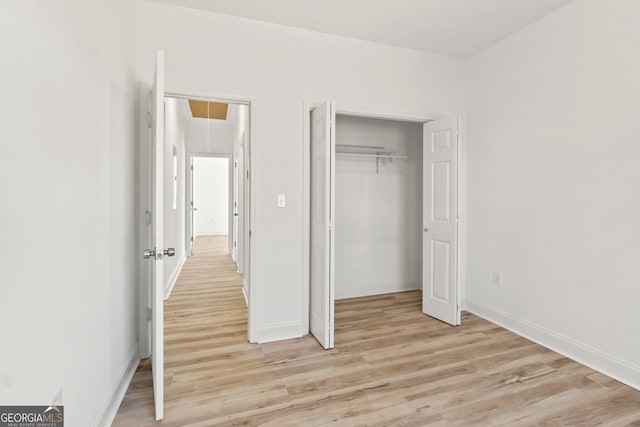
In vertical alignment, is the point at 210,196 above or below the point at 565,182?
above

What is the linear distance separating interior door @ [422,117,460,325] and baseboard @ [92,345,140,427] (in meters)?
2.77

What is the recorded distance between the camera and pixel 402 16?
2689 mm

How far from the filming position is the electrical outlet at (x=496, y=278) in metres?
3.16

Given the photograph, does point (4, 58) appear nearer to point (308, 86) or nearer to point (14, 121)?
point (14, 121)

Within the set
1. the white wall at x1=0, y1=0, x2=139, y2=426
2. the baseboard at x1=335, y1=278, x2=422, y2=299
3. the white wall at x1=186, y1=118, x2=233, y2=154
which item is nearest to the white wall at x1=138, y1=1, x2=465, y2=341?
the white wall at x1=0, y1=0, x2=139, y2=426

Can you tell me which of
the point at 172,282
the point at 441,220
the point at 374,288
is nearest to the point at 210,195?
the point at 172,282

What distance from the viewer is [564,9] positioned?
101 inches

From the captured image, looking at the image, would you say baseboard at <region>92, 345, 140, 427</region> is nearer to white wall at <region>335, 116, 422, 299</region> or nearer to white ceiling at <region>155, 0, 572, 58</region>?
white wall at <region>335, 116, 422, 299</region>

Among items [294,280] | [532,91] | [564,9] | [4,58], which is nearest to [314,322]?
[294,280]

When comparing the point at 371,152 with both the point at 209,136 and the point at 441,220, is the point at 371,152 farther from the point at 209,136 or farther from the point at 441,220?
the point at 209,136

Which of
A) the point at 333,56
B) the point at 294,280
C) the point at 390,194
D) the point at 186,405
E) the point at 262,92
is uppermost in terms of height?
the point at 333,56

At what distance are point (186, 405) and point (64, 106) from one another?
174 cm

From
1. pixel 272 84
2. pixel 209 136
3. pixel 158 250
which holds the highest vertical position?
pixel 209 136

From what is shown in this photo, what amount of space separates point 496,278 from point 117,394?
3.31m
